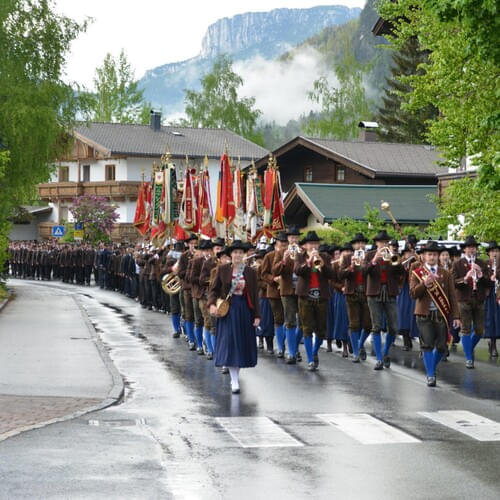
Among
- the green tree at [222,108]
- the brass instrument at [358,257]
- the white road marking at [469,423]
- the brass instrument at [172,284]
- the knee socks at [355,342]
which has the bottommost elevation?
the white road marking at [469,423]

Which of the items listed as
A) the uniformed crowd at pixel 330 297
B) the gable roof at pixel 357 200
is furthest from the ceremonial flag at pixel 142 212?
the uniformed crowd at pixel 330 297

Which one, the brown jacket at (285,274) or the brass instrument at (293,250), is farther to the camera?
the brown jacket at (285,274)

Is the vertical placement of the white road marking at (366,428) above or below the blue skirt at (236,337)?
below

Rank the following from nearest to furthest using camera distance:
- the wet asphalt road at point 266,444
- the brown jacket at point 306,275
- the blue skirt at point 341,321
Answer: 1. the wet asphalt road at point 266,444
2. the brown jacket at point 306,275
3. the blue skirt at point 341,321

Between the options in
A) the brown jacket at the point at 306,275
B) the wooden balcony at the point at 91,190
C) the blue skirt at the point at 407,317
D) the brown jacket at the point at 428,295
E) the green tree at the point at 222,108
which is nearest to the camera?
the brown jacket at the point at 428,295

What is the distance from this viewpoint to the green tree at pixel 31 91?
35.1 meters

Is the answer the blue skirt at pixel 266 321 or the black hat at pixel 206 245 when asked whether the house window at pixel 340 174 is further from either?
the black hat at pixel 206 245

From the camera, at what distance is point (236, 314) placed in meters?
14.1

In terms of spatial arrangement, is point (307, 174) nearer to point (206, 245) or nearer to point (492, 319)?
point (492, 319)

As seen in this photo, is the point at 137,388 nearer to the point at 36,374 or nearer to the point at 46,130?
the point at 36,374

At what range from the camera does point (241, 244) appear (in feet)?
47.3

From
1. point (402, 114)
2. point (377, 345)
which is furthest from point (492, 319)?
point (402, 114)

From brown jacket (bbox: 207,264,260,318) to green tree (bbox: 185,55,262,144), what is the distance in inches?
3012

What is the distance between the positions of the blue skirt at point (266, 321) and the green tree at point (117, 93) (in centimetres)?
6925
